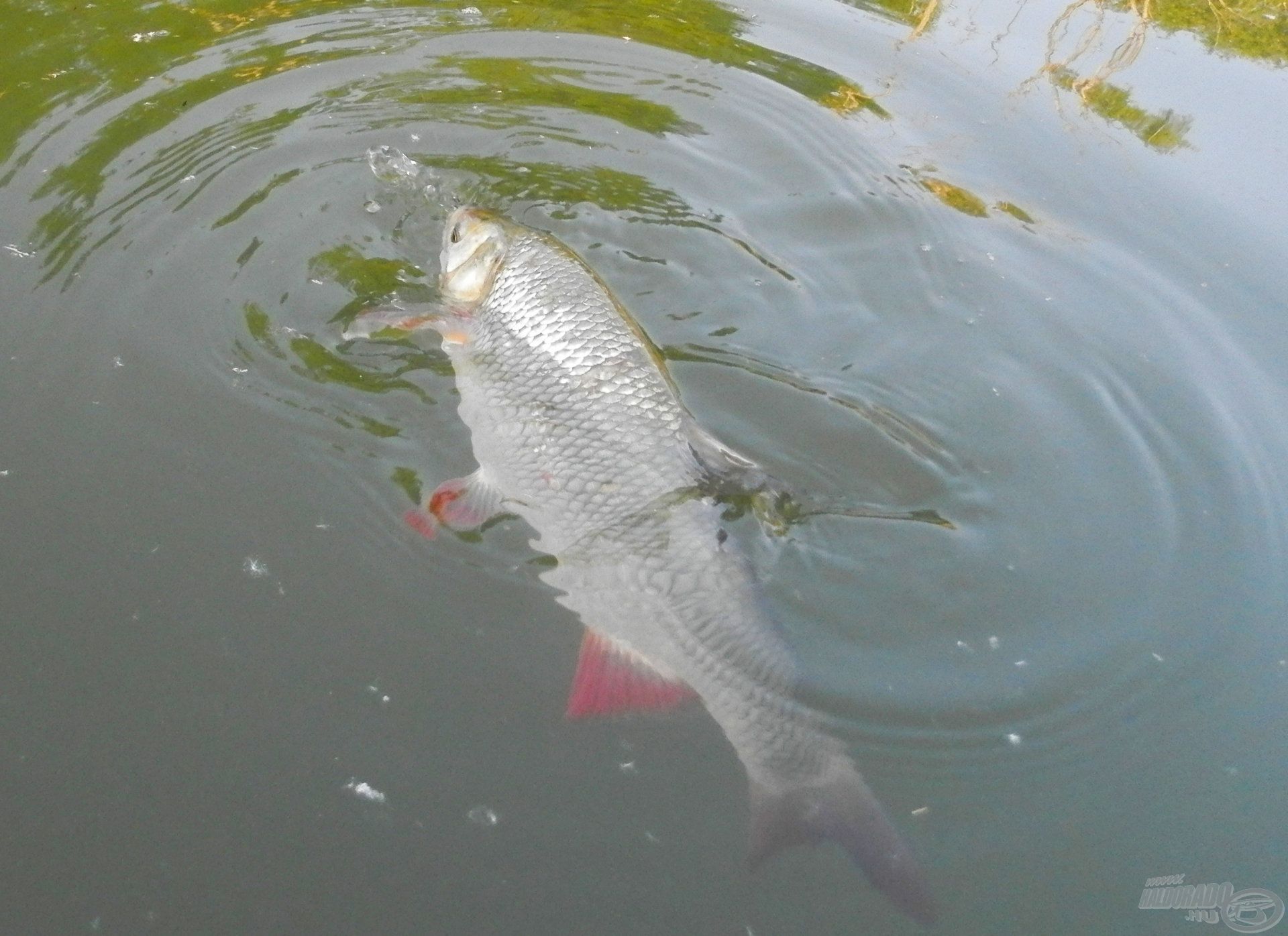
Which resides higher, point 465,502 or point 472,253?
point 472,253

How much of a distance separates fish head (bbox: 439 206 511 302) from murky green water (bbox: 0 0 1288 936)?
1.04 feet

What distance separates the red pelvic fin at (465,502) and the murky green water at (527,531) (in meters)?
0.08

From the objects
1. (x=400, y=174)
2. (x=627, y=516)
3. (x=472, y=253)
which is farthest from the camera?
(x=400, y=174)

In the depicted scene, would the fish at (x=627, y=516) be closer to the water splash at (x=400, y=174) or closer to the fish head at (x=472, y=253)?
the fish head at (x=472, y=253)

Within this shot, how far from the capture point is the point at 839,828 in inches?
97.1

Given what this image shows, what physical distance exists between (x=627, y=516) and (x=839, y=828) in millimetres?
1063

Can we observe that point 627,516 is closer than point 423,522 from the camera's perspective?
Yes

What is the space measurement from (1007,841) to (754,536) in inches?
44.7

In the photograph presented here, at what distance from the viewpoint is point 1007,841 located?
107 inches

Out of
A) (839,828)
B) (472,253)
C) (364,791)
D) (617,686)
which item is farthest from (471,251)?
(839,828)

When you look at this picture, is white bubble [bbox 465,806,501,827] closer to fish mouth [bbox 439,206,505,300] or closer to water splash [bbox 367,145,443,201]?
fish mouth [bbox 439,206,505,300]

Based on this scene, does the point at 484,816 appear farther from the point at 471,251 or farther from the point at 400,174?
the point at 400,174

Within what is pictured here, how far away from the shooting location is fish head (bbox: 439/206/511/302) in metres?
3.89

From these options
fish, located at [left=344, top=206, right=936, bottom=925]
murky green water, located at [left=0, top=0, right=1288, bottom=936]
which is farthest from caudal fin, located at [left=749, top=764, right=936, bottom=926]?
murky green water, located at [left=0, top=0, right=1288, bottom=936]
